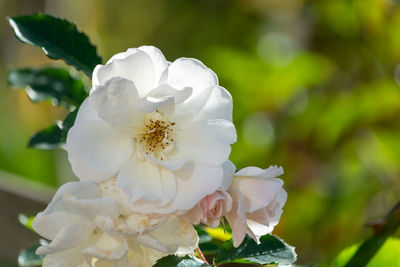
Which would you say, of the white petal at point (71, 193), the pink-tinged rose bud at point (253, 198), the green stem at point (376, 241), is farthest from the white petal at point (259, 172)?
the green stem at point (376, 241)

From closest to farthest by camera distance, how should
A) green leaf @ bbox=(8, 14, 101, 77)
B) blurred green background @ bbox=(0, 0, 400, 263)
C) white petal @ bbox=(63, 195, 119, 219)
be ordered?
white petal @ bbox=(63, 195, 119, 219) < green leaf @ bbox=(8, 14, 101, 77) < blurred green background @ bbox=(0, 0, 400, 263)

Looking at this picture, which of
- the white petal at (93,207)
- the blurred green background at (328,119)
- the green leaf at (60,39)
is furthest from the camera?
the blurred green background at (328,119)

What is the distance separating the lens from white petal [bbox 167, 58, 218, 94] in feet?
1.27

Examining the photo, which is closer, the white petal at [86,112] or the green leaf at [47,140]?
the white petal at [86,112]

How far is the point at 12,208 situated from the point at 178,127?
662mm

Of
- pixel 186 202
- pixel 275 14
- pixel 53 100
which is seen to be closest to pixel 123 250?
pixel 186 202

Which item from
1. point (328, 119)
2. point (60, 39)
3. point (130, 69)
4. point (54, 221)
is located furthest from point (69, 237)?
point (328, 119)

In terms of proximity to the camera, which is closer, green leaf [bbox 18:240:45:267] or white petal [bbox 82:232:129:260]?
white petal [bbox 82:232:129:260]

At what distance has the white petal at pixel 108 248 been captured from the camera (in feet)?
1.14

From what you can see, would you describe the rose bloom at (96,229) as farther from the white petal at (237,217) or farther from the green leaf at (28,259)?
the green leaf at (28,259)

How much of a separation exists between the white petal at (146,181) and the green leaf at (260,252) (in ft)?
0.38

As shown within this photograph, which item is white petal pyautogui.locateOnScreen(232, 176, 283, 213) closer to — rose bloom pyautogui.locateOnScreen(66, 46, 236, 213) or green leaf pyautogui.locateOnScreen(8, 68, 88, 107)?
rose bloom pyautogui.locateOnScreen(66, 46, 236, 213)

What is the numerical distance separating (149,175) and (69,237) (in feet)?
0.23

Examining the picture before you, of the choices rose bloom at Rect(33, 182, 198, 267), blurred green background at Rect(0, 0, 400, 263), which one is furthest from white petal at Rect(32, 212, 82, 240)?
blurred green background at Rect(0, 0, 400, 263)
